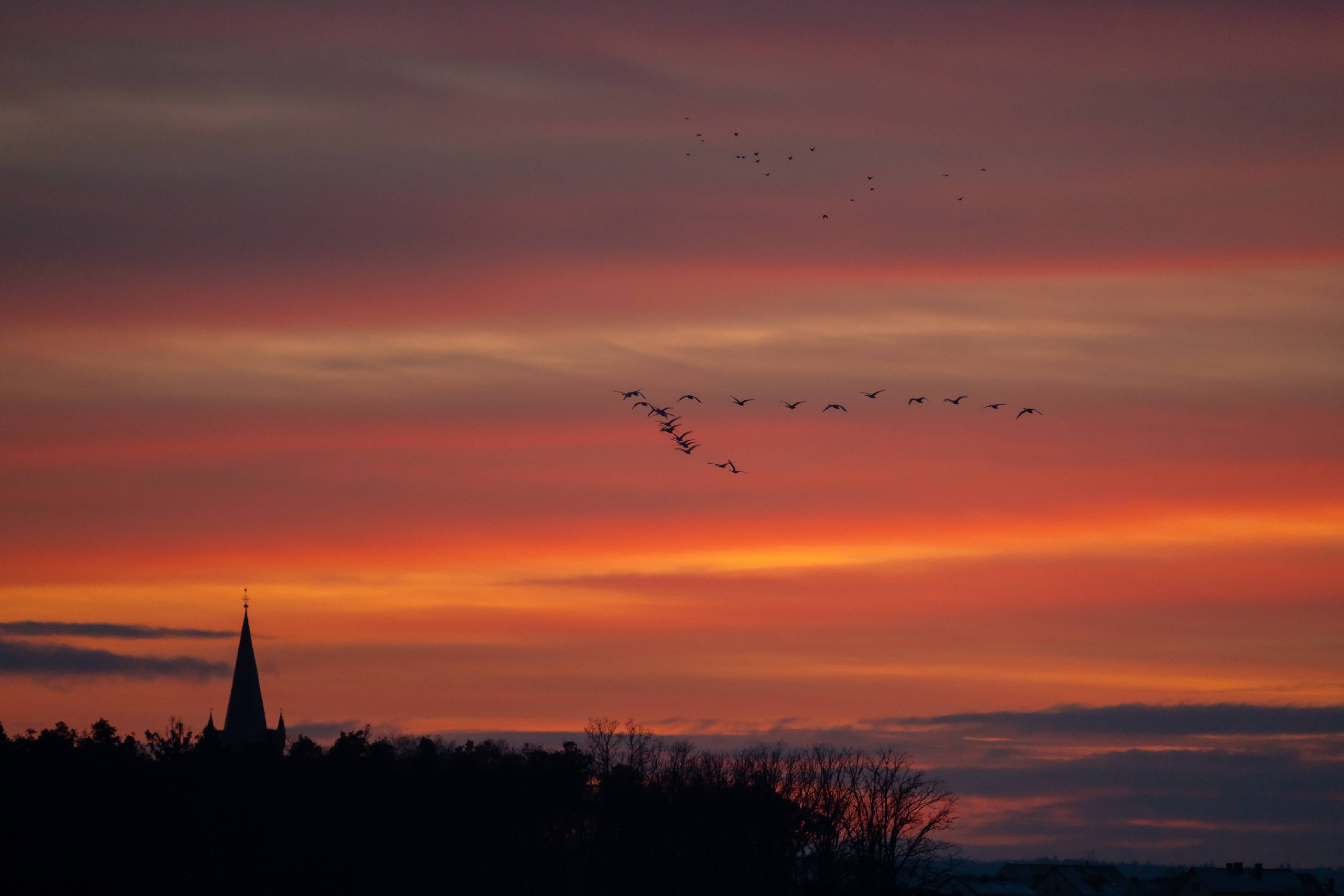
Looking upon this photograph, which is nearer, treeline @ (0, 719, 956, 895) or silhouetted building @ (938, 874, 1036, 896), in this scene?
treeline @ (0, 719, 956, 895)

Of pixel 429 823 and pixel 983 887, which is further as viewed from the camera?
pixel 983 887

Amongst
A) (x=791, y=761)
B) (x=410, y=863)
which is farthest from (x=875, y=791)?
(x=410, y=863)

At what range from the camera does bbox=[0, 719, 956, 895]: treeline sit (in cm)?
8488

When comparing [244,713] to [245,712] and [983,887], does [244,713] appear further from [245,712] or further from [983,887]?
[983,887]

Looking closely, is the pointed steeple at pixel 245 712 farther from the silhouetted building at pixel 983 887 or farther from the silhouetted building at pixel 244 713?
the silhouetted building at pixel 983 887

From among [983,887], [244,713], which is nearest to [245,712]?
[244,713]

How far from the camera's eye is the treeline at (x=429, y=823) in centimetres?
8488

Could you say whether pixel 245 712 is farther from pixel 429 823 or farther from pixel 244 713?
pixel 429 823

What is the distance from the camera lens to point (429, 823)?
92.6 meters

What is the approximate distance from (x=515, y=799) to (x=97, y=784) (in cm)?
2527

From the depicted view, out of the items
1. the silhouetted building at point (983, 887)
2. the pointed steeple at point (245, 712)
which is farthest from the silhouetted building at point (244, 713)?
the silhouetted building at point (983, 887)

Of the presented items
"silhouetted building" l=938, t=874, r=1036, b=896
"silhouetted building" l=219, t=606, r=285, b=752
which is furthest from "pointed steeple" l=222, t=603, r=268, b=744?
"silhouetted building" l=938, t=874, r=1036, b=896

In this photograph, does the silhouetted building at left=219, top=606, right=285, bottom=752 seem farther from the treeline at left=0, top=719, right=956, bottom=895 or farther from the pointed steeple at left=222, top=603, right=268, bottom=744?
the treeline at left=0, top=719, right=956, bottom=895

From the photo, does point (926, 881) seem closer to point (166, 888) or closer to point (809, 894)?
point (809, 894)
